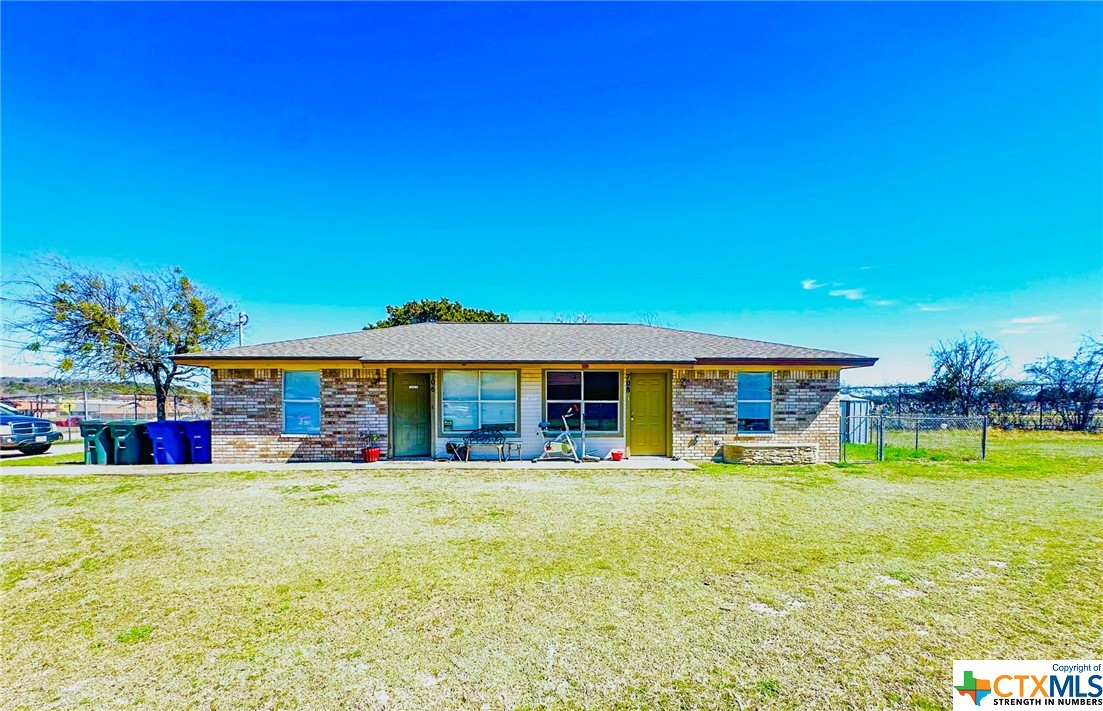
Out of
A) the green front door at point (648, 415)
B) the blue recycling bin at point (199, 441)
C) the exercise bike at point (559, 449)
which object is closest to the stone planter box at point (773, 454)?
the green front door at point (648, 415)

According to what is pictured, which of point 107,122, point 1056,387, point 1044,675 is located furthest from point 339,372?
point 1056,387

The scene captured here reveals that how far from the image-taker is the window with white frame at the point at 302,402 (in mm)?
11109

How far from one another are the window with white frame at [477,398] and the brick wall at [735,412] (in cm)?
408

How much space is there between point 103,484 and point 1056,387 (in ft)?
102

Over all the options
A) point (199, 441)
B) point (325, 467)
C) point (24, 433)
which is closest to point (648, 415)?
point (325, 467)

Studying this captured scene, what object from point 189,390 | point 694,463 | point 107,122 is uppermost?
point 107,122

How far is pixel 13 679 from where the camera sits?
2789mm

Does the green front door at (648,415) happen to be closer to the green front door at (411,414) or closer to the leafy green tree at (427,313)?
the green front door at (411,414)

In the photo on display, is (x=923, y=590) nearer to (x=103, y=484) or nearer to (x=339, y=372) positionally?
(x=339, y=372)

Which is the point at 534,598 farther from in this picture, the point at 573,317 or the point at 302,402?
the point at 573,317

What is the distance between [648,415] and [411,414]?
5947 mm

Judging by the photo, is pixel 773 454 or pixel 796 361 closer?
pixel 773 454

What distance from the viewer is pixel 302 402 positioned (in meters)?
11.1

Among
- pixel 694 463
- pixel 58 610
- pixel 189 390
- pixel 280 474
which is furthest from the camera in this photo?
pixel 189 390
